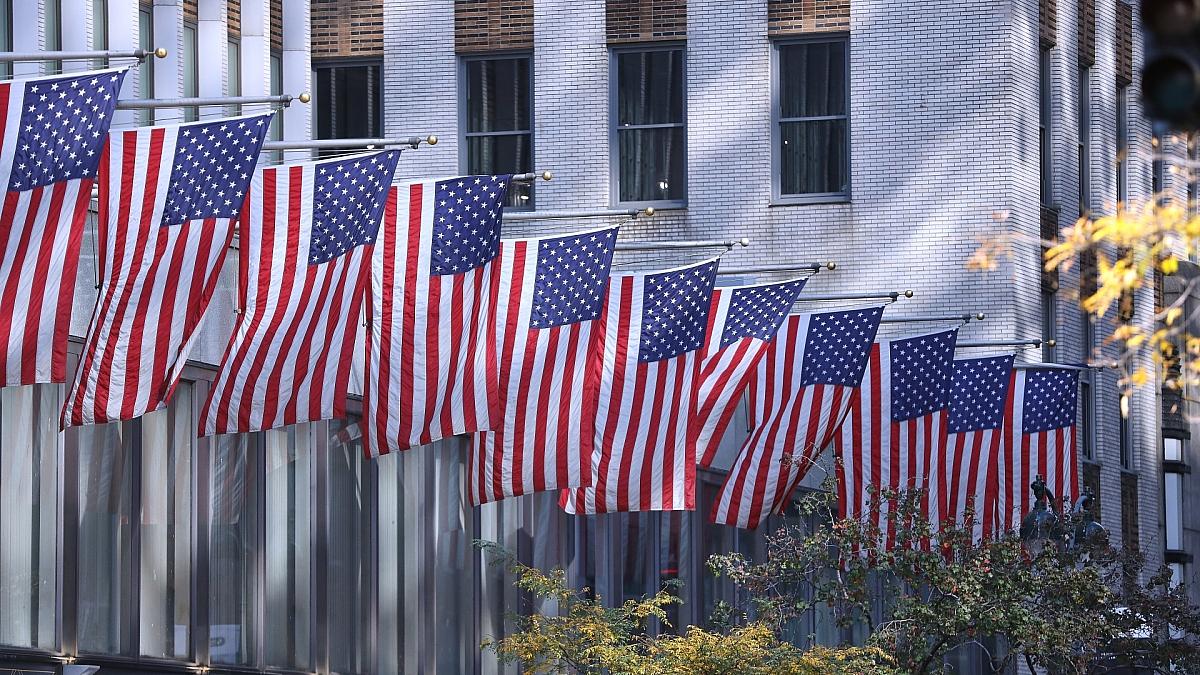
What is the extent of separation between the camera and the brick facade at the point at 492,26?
40.2m

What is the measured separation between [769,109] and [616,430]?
44.2 ft

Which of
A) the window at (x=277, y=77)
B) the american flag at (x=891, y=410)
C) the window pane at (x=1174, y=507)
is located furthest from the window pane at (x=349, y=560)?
the window pane at (x=1174, y=507)

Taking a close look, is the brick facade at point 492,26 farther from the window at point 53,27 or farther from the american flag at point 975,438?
the window at point 53,27

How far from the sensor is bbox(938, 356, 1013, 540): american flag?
1345 inches

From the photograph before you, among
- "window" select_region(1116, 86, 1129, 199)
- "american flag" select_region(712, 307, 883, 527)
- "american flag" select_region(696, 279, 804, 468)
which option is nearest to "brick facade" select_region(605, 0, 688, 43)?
"american flag" select_region(712, 307, 883, 527)

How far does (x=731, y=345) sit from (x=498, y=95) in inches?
477

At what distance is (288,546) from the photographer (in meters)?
27.1

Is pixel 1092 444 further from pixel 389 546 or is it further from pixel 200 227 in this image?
pixel 200 227

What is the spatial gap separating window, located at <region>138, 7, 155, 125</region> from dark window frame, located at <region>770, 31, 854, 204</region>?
11928 mm

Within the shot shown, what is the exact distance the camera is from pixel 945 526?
1129 inches

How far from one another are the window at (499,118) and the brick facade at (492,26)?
293mm

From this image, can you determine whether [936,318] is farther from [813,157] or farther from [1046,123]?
[1046,123]

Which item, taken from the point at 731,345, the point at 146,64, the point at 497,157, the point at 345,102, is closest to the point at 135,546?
the point at 146,64

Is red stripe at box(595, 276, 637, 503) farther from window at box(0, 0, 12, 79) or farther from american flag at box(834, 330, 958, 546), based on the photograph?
window at box(0, 0, 12, 79)
